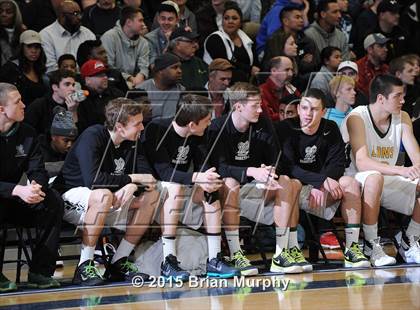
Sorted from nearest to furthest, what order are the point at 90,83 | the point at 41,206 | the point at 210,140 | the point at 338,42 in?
the point at 41,206 → the point at 210,140 → the point at 90,83 → the point at 338,42

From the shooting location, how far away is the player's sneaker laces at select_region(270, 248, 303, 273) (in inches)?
335

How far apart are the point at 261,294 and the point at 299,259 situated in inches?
43.6

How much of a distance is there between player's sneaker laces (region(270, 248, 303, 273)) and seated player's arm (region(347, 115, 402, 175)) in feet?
4.00

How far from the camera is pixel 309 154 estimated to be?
9.05 meters

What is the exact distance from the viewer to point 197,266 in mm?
8586

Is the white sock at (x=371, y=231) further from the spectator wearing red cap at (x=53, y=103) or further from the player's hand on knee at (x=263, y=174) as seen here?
the spectator wearing red cap at (x=53, y=103)

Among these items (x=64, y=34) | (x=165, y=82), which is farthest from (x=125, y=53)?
(x=165, y=82)

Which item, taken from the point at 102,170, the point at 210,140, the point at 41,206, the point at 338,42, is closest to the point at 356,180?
the point at 210,140

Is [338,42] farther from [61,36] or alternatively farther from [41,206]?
[41,206]

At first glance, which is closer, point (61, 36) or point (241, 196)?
point (241, 196)

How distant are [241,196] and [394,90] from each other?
1.87 metres

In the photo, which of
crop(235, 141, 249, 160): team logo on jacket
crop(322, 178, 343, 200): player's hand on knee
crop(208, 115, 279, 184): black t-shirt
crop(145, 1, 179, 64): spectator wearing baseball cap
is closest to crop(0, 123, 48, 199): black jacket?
crop(208, 115, 279, 184): black t-shirt

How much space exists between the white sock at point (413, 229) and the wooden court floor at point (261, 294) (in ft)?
2.43

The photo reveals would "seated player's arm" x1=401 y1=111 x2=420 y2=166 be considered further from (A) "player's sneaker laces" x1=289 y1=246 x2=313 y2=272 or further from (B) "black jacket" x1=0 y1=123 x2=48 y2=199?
(B) "black jacket" x1=0 y1=123 x2=48 y2=199
